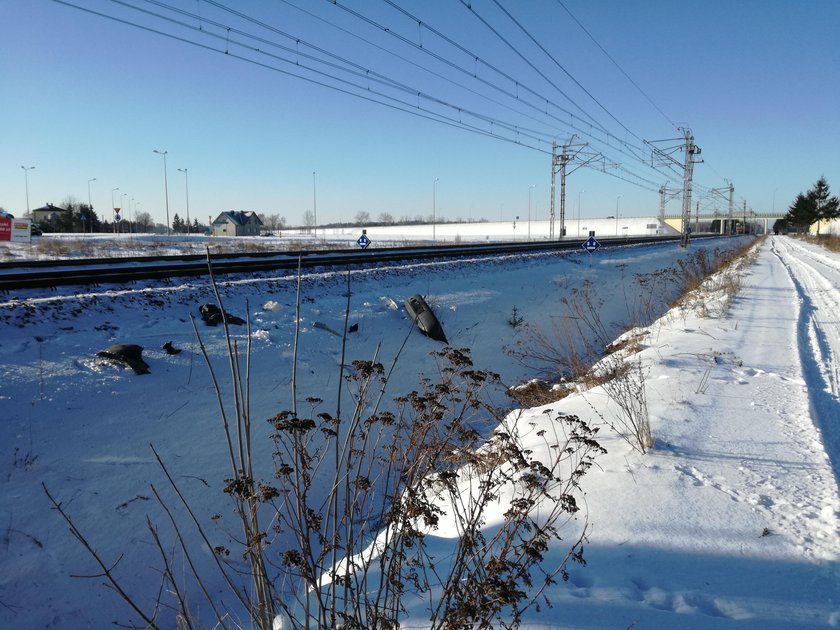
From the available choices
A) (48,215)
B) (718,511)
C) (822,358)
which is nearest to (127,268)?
(718,511)

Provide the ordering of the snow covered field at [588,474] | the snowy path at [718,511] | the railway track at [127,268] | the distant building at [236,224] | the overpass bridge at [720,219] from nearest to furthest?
the snowy path at [718,511], the snow covered field at [588,474], the railway track at [127,268], the distant building at [236,224], the overpass bridge at [720,219]

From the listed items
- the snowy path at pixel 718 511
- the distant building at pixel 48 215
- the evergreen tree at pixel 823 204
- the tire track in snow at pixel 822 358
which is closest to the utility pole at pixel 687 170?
the tire track in snow at pixel 822 358

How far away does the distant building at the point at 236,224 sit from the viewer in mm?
96188

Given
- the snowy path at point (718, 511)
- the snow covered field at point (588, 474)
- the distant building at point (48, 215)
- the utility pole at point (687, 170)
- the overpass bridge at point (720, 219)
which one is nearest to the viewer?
the snowy path at point (718, 511)

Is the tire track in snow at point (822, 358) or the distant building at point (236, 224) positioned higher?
the distant building at point (236, 224)

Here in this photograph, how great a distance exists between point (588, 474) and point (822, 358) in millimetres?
5815

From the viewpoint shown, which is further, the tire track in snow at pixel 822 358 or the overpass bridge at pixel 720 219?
the overpass bridge at pixel 720 219

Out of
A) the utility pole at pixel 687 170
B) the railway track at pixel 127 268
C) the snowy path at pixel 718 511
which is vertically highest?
the utility pole at pixel 687 170

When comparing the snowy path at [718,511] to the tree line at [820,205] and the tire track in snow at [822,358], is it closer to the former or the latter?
the tire track in snow at [822,358]

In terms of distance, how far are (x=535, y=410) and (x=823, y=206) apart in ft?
293

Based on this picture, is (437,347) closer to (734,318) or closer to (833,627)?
(734,318)

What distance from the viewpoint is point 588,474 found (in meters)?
4.13

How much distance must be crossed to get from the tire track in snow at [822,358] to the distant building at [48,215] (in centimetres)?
7727

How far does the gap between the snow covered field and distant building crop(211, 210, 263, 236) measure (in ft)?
301
